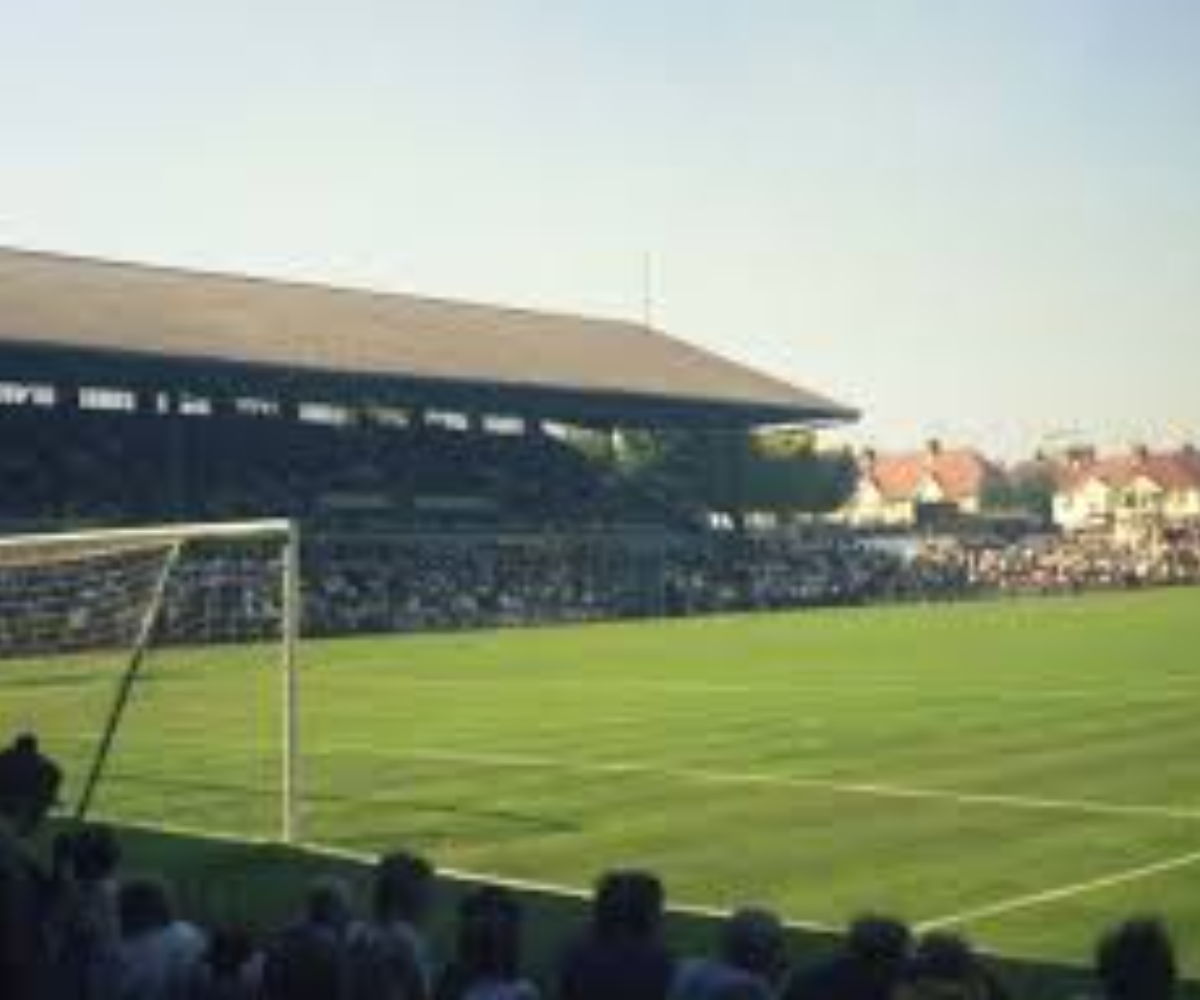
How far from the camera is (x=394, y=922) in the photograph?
8641mm

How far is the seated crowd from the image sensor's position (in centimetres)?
671

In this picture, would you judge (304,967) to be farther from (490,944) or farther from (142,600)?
(142,600)

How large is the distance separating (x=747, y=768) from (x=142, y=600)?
29.6m

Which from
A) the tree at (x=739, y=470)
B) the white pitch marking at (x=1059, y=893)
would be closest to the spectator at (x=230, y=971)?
the white pitch marking at (x=1059, y=893)

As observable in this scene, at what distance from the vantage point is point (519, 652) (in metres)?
48.0

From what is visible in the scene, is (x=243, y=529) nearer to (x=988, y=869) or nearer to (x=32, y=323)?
(x=988, y=869)

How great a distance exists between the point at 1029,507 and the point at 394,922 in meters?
178

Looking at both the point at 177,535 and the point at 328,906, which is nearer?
the point at 328,906

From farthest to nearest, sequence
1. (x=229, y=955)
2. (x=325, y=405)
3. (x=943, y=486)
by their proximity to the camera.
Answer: (x=943, y=486) < (x=325, y=405) < (x=229, y=955)

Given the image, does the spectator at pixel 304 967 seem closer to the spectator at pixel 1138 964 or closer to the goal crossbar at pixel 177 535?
the spectator at pixel 1138 964

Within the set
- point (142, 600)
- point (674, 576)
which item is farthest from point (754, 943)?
point (674, 576)

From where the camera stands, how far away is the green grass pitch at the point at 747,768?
15.5m

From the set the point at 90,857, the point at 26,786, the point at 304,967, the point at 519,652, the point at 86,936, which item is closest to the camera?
the point at 304,967

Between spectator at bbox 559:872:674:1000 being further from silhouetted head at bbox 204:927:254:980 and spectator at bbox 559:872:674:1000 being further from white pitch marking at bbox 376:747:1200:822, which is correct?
white pitch marking at bbox 376:747:1200:822
